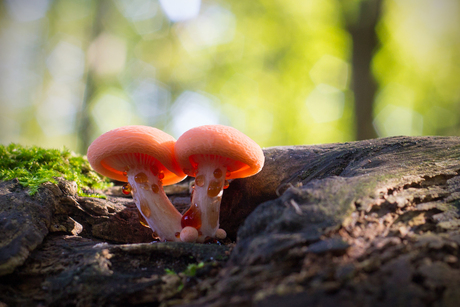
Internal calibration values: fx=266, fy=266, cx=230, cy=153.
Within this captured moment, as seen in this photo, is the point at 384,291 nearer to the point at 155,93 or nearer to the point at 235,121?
the point at 235,121

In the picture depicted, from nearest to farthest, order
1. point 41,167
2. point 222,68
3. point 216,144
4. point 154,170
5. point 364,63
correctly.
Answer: point 216,144, point 154,170, point 41,167, point 364,63, point 222,68

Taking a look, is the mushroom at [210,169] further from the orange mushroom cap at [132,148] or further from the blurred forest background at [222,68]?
the blurred forest background at [222,68]

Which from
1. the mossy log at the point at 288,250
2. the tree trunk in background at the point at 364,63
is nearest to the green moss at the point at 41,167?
the mossy log at the point at 288,250

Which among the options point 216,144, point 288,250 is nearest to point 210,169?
point 216,144

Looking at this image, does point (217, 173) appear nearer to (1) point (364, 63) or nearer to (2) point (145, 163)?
(2) point (145, 163)

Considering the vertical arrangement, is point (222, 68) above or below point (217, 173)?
above

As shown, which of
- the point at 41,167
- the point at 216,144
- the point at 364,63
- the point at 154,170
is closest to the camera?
the point at 216,144

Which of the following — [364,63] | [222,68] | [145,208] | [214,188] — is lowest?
[145,208]
